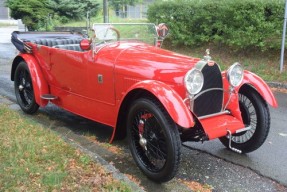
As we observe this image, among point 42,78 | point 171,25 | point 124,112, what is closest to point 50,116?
point 42,78

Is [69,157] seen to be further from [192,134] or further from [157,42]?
[157,42]

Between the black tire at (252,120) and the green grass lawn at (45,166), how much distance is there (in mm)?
1723

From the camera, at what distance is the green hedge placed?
30.1ft

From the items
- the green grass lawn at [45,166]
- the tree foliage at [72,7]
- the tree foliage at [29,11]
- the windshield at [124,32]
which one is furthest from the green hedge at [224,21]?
the tree foliage at [72,7]

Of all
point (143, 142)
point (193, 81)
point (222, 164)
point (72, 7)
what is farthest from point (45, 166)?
point (72, 7)

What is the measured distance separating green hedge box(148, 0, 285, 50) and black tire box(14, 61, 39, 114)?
5.92m

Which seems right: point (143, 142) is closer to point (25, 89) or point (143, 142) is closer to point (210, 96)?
point (210, 96)

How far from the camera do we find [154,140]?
3502mm

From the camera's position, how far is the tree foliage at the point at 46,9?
A: 689 inches

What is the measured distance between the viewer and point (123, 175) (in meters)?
3.36

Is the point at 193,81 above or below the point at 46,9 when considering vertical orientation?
below

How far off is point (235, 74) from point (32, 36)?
13.9 ft

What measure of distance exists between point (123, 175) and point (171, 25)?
8477 mm

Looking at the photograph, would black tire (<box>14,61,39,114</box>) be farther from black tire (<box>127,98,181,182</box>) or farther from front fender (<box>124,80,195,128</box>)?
front fender (<box>124,80,195,128</box>)
